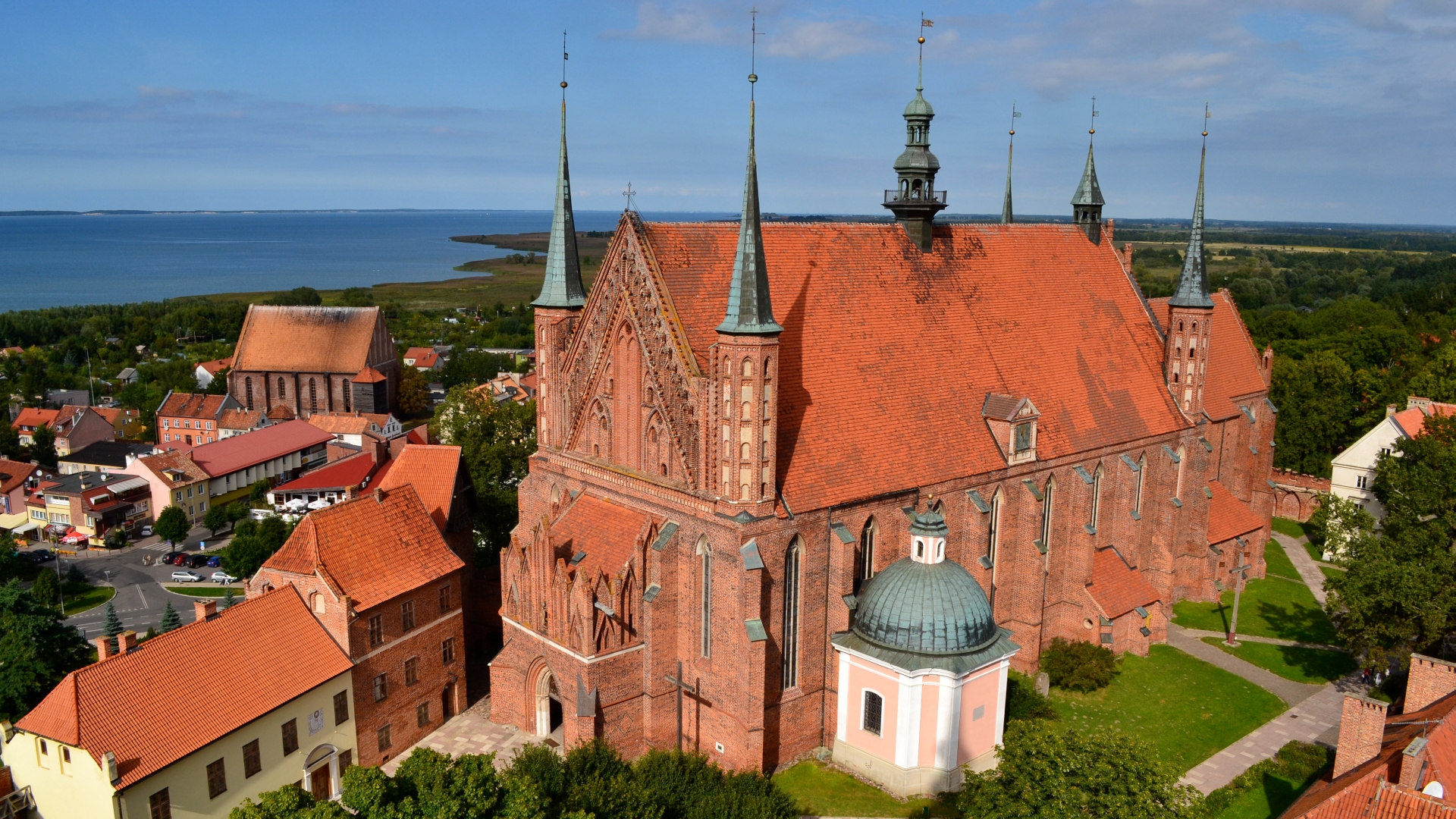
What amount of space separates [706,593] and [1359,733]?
63.1 ft

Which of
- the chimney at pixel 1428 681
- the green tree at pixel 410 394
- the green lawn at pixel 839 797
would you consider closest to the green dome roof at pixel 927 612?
the green lawn at pixel 839 797

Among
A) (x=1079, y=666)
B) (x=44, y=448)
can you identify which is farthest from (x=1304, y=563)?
(x=44, y=448)

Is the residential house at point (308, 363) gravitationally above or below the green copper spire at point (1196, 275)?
below

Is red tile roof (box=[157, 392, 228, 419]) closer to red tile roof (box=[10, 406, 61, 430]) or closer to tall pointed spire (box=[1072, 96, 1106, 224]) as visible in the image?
red tile roof (box=[10, 406, 61, 430])

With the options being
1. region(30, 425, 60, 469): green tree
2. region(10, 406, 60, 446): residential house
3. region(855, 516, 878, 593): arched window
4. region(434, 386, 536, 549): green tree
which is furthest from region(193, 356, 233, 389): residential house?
region(855, 516, 878, 593): arched window

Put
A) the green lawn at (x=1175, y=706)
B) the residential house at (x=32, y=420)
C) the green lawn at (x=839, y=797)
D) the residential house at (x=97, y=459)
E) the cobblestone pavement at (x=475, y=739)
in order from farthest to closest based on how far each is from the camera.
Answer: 1. the residential house at (x=32, y=420)
2. the residential house at (x=97, y=459)
3. the green lawn at (x=1175, y=706)
4. the cobblestone pavement at (x=475, y=739)
5. the green lawn at (x=839, y=797)

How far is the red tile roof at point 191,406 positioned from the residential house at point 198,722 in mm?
76046

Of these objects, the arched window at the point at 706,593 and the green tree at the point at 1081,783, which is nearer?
the green tree at the point at 1081,783

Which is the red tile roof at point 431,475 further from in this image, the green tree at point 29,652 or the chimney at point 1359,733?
the chimney at point 1359,733

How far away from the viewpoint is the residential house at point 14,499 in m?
73.3

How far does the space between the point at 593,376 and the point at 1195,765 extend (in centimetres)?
2499

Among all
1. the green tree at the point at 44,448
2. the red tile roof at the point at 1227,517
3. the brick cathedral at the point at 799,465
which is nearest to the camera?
the brick cathedral at the point at 799,465

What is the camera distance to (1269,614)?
158 feet

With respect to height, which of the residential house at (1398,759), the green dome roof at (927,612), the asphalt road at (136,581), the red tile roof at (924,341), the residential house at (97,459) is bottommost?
the asphalt road at (136,581)
